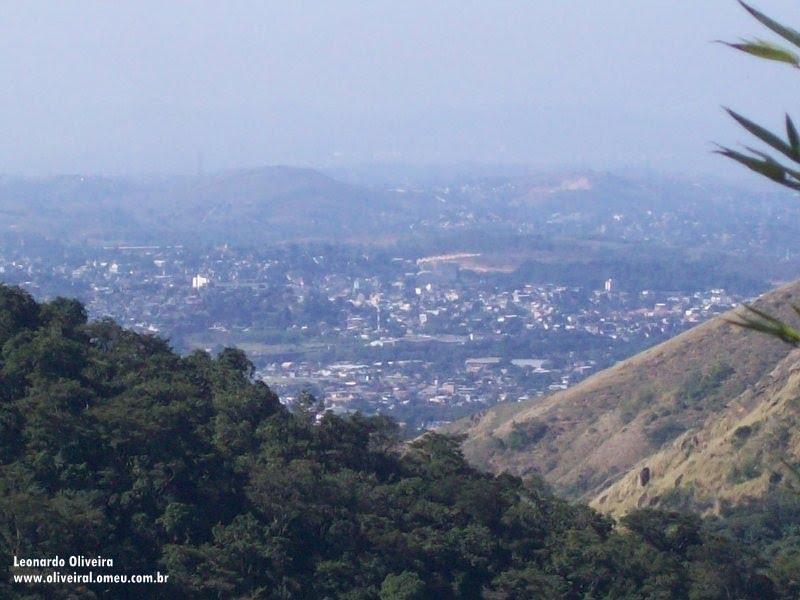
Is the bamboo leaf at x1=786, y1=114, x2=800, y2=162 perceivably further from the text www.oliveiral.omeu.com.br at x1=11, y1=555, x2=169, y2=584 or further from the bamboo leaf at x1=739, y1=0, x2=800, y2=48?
the text www.oliveiral.omeu.com.br at x1=11, y1=555, x2=169, y2=584

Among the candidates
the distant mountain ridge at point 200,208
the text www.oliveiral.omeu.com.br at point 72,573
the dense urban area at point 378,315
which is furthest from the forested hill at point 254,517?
the distant mountain ridge at point 200,208

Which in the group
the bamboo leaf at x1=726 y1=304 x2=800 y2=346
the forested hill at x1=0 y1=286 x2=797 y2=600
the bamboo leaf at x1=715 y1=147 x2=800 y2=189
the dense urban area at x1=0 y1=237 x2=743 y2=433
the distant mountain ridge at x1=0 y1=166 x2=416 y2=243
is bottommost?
the dense urban area at x1=0 y1=237 x2=743 y2=433

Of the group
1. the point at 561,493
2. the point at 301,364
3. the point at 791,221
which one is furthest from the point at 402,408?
the point at 791,221

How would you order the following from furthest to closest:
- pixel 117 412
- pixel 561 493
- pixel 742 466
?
pixel 561 493 < pixel 742 466 < pixel 117 412

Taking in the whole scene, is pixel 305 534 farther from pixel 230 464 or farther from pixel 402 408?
pixel 402 408

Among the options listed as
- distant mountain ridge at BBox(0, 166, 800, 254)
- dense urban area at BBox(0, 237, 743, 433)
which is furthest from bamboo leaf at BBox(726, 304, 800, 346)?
distant mountain ridge at BBox(0, 166, 800, 254)

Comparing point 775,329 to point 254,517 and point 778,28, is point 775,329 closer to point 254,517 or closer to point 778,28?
point 778,28
